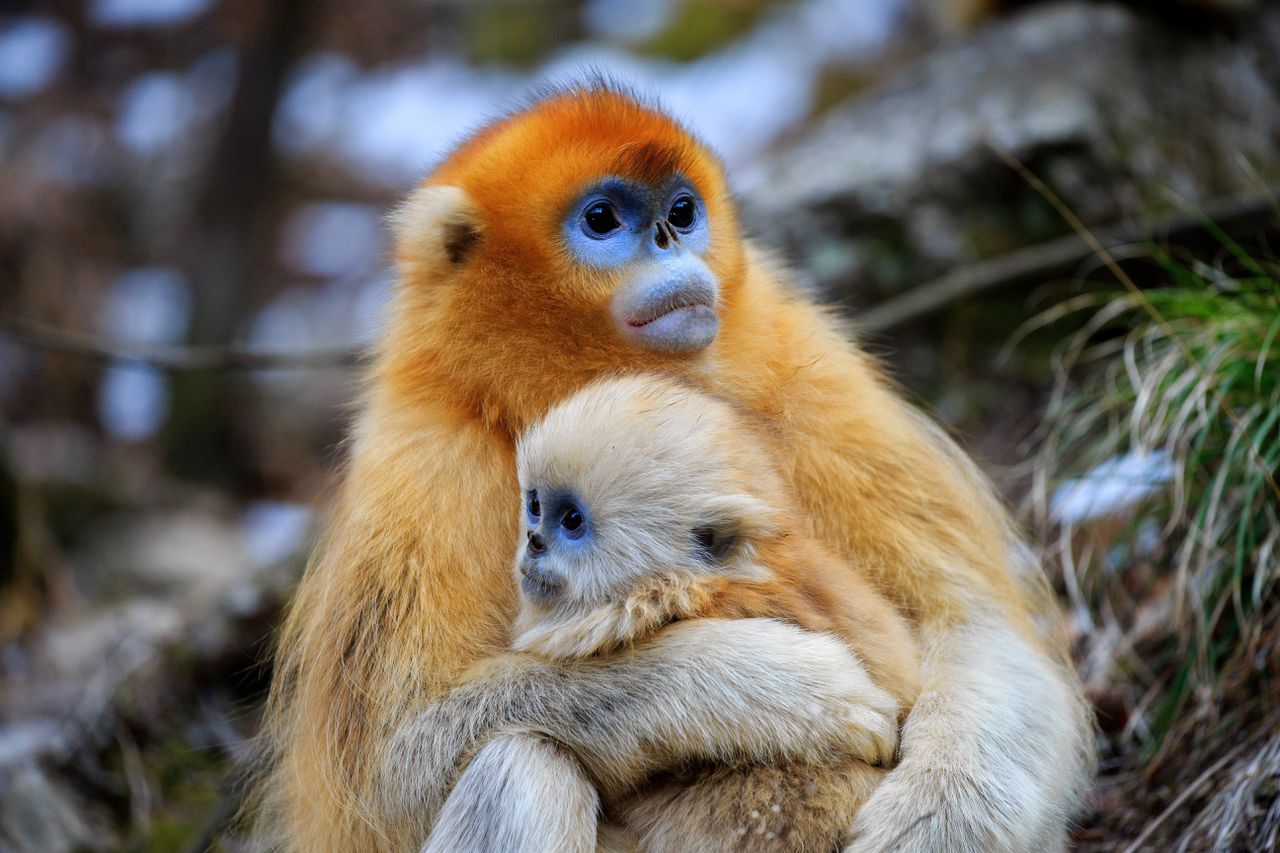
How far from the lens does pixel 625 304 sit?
2703mm

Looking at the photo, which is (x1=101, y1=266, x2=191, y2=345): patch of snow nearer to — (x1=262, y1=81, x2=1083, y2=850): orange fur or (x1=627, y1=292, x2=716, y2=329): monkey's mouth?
(x1=262, y1=81, x2=1083, y2=850): orange fur

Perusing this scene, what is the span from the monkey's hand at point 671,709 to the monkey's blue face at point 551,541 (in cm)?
17

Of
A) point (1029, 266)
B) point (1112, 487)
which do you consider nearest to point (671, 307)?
point (1112, 487)

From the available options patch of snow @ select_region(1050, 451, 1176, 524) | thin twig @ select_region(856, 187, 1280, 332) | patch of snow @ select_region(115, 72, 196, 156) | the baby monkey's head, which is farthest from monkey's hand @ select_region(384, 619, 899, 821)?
patch of snow @ select_region(115, 72, 196, 156)

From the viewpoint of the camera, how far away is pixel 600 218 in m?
2.81

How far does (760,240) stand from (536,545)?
124 inches

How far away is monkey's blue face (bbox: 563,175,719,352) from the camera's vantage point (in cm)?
266

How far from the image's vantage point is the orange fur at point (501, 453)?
8.46ft

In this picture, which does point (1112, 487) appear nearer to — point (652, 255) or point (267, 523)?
point (652, 255)

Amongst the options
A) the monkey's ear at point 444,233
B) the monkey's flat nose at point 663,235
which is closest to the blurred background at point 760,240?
the monkey's ear at point 444,233

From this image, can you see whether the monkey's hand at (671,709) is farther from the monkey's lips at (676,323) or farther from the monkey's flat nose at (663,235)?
the monkey's flat nose at (663,235)

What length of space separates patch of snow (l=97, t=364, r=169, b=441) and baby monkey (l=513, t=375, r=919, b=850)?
718 cm

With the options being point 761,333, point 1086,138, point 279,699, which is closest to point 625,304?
point 761,333

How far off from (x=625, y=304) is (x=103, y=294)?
671cm
